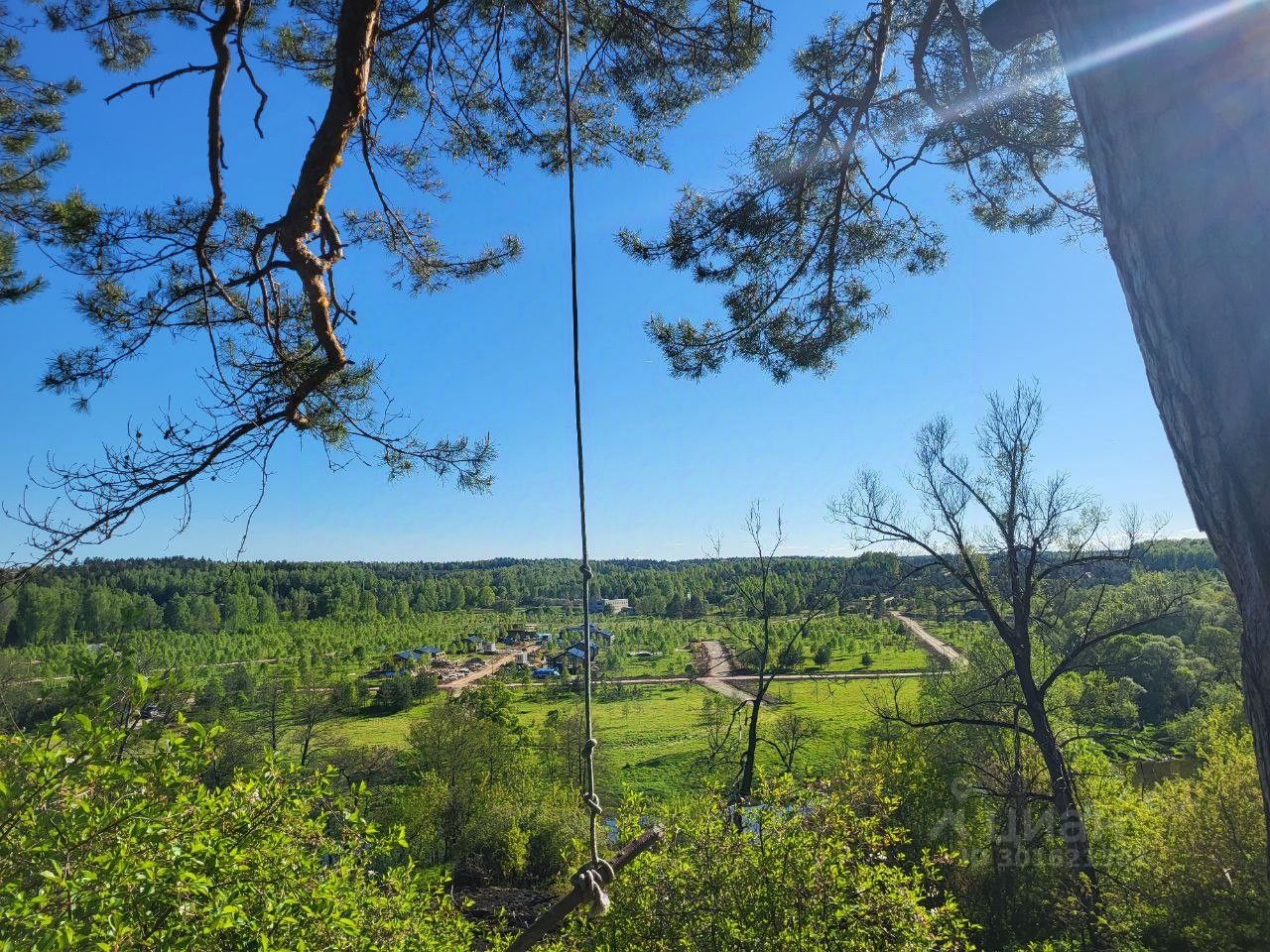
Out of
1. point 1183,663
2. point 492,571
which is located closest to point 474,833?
point 1183,663

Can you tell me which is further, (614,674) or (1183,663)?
(614,674)

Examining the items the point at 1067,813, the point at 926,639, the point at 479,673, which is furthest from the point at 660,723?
the point at 1067,813

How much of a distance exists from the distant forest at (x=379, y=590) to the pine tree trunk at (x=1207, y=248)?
947 centimetres

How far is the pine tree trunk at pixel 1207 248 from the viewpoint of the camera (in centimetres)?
75

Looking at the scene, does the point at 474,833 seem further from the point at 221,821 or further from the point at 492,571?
the point at 492,571

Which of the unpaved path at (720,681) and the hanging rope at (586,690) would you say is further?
the unpaved path at (720,681)

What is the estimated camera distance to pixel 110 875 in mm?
1667

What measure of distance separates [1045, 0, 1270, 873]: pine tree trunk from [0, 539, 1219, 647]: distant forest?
9.47 metres

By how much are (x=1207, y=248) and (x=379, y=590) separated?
9231 cm

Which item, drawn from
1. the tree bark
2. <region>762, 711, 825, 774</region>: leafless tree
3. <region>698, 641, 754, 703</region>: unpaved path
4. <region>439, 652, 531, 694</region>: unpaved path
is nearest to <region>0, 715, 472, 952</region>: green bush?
the tree bark

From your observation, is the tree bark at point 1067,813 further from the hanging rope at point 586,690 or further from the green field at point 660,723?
the green field at point 660,723

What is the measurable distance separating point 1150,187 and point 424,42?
3.25m

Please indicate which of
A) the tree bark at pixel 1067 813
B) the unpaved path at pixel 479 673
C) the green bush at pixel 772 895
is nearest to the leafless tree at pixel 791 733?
the tree bark at pixel 1067 813

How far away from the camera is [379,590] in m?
85.1
